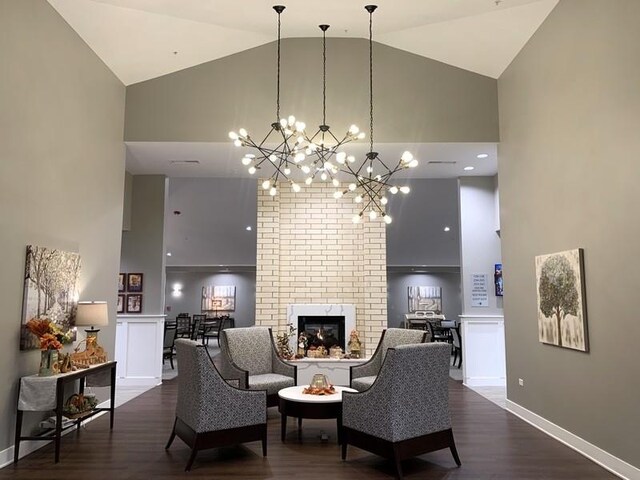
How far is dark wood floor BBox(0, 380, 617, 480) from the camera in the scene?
12.6ft

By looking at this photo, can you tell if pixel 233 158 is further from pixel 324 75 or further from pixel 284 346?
pixel 284 346

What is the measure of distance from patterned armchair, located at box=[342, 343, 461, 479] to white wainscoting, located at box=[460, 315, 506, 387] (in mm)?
3970

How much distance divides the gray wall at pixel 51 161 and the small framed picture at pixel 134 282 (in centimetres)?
177

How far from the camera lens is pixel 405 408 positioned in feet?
12.6

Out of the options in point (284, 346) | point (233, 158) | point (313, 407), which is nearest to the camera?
point (313, 407)

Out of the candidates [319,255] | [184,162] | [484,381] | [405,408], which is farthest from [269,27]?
[484,381]

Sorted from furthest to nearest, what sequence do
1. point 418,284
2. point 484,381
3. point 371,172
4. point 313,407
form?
point 418,284 < point 484,381 < point 371,172 < point 313,407

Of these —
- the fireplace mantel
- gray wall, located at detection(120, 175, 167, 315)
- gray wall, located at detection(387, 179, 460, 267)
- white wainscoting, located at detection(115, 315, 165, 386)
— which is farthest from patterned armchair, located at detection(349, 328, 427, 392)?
gray wall, located at detection(387, 179, 460, 267)

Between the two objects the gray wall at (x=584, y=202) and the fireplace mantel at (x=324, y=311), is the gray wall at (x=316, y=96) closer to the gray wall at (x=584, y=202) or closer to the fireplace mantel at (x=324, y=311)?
the gray wall at (x=584, y=202)

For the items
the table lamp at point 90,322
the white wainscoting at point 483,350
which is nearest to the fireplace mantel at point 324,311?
the white wainscoting at point 483,350

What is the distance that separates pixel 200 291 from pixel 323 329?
1086 centimetres

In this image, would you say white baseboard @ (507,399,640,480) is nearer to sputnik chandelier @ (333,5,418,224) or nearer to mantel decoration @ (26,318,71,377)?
sputnik chandelier @ (333,5,418,224)

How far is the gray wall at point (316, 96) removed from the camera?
258 inches

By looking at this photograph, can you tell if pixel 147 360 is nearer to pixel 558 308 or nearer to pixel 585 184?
pixel 558 308
